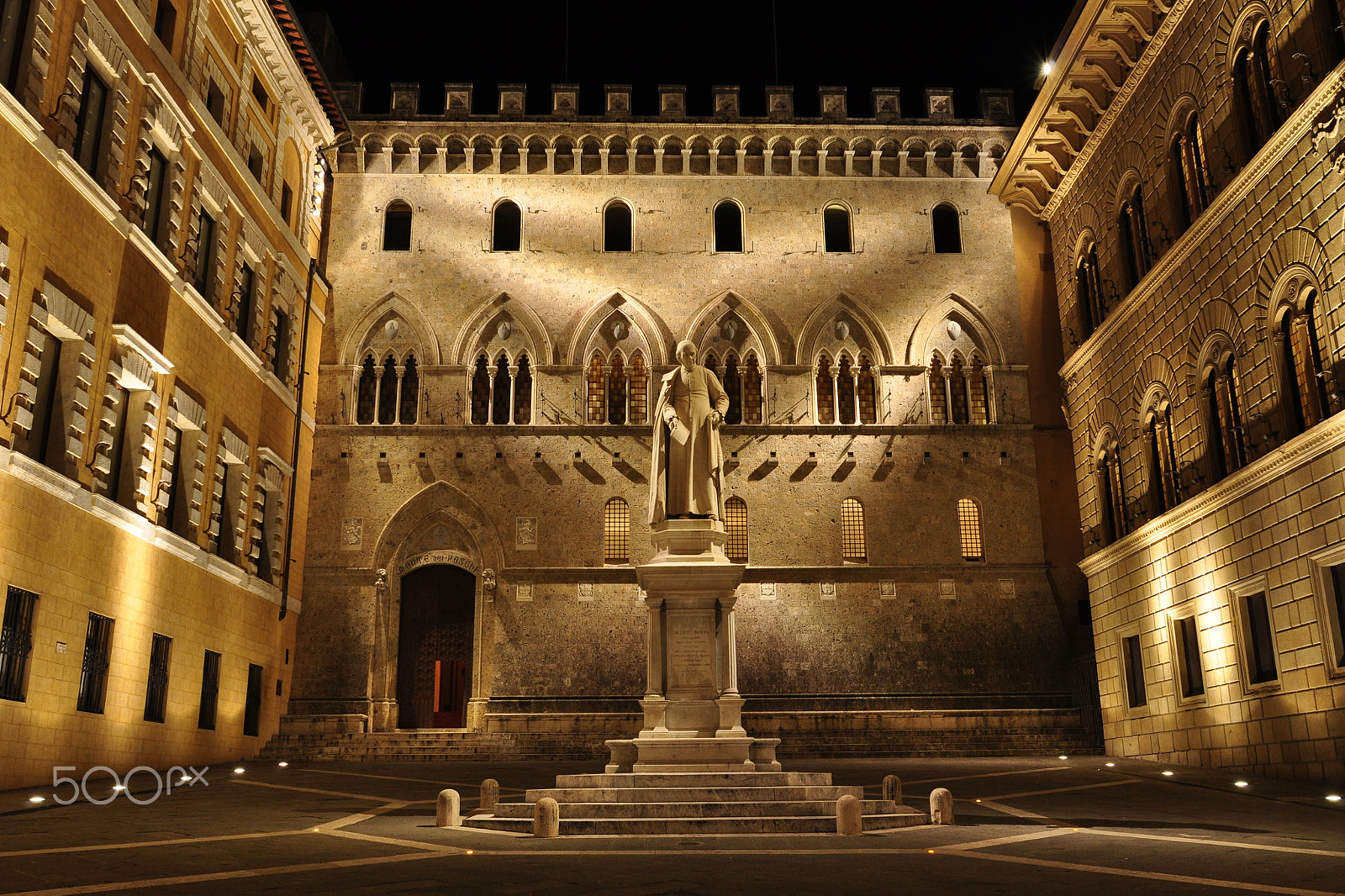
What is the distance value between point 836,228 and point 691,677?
20907 mm

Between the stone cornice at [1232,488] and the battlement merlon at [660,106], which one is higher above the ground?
the battlement merlon at [660,106]

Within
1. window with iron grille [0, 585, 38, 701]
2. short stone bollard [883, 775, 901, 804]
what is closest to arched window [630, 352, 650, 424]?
window with iron grille [0, 585, 38, 701]

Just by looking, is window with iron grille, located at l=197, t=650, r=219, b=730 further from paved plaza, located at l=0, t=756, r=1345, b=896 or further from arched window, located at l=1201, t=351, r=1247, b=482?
arched window, located at l=1201, t=351, r=1247, b=482

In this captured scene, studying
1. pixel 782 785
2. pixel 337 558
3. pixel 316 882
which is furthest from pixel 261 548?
pixel 316 882

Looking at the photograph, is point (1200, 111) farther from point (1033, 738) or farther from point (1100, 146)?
point (1033, 738)

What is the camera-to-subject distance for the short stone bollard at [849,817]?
11.6 meters

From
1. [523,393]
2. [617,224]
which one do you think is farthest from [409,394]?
[617,224]

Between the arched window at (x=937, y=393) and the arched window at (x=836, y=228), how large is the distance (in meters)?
4.00

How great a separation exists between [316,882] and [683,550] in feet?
22.9

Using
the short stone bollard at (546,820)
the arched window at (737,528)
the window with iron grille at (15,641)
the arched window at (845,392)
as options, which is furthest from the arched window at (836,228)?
the short stone bollard at (546,820)

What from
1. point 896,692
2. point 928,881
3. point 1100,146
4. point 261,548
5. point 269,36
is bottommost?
point 928,881

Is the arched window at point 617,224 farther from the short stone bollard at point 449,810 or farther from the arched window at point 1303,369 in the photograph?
the short stone bollard at point 449,810

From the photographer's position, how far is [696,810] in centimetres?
1220

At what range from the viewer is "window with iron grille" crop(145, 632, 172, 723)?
20.2 metres
